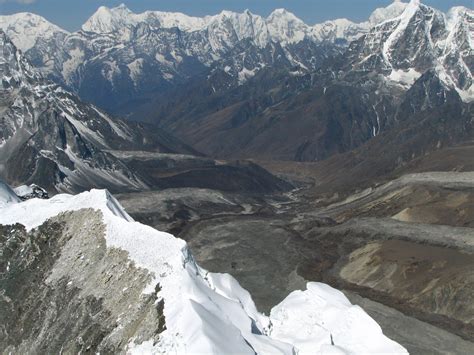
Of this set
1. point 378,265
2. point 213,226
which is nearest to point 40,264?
point 378,265

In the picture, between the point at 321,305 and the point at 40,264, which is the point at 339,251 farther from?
the point at 40,264

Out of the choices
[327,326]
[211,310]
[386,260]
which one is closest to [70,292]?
[211,310]

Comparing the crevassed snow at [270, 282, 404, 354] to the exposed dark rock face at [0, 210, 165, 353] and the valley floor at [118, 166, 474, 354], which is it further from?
the valley floor at [118, 166, 474, 354]

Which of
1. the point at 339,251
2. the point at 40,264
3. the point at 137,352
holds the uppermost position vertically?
the point at 40,264

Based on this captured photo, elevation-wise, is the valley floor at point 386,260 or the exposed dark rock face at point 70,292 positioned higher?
the exposed dark rock face at point 70,292

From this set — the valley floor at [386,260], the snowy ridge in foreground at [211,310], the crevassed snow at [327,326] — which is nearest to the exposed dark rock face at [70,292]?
the snowy ridge in foreground at [211,310]

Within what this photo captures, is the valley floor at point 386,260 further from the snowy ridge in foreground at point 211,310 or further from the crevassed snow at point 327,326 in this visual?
the snowy ridge in foreground at point 211,310

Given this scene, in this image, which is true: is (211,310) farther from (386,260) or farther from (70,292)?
(386,260)
